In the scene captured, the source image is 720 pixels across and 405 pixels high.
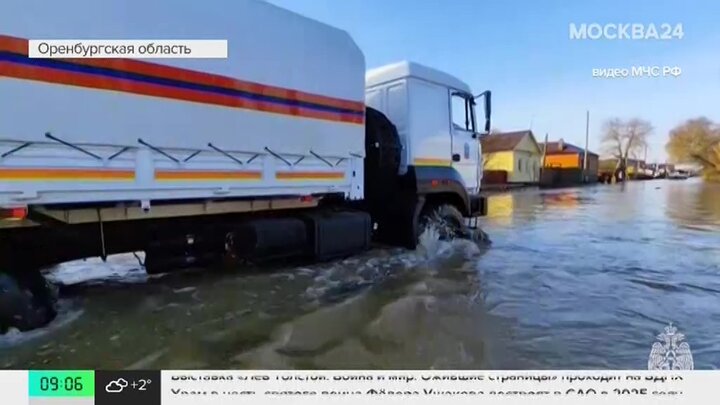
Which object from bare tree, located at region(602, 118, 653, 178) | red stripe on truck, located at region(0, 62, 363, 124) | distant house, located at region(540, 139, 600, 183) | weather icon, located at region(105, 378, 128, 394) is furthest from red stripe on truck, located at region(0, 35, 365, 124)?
bare tree, located at region(602, 118, 653, 178)

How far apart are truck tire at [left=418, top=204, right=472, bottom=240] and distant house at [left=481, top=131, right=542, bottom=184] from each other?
543 mm

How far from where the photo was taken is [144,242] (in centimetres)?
235

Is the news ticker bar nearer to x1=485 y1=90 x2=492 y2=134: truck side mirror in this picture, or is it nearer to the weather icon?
the weather icon

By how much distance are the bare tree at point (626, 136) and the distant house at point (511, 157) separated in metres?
0.32

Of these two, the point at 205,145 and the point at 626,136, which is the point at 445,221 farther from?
the point at 205,145

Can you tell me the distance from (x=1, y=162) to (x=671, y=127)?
2424 mm

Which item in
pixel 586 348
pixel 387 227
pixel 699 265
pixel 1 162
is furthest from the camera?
pixel 387 227

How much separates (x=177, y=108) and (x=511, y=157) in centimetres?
216

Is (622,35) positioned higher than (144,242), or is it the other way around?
(622,35)

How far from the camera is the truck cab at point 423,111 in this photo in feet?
9.91

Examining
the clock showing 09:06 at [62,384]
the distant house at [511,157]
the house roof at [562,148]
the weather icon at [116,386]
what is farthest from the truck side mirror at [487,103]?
the clock showing 09:06 at [62,384]

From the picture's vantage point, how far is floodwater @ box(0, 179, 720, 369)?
158 centimetres

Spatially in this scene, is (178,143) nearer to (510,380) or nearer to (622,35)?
(510,380)

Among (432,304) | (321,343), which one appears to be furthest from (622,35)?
(321,343)
